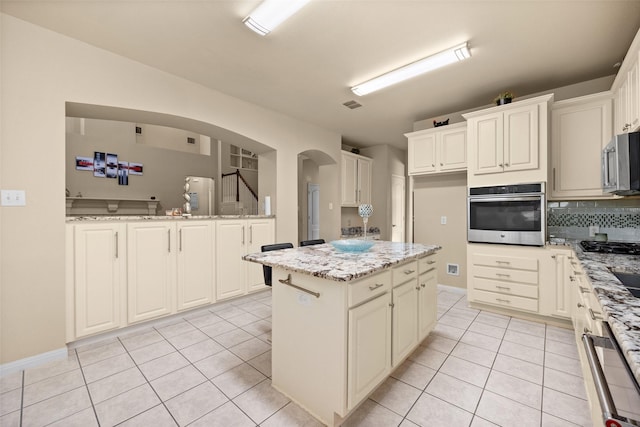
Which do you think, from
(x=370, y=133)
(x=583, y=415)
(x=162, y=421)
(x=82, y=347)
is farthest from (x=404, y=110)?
(x=82, y=347)

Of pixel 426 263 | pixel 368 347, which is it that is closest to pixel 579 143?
pixel 426 263

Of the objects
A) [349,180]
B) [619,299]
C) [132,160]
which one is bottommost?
[619,299]

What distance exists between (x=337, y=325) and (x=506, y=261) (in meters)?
2.55

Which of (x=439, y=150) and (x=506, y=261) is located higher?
(x=439, y=150)

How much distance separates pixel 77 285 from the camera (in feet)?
7.54

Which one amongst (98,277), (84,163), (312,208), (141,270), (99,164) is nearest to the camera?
(98,277)

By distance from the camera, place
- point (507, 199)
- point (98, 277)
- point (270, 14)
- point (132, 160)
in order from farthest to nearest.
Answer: point (132, 160) → point (507, 199) → point (98, 277) → point (270, 14)

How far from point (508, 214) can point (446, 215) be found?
1125 mm

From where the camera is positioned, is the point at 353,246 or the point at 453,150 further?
the point at 453,150

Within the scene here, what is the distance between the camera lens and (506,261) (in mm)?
2977

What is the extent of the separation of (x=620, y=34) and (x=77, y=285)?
5087mm

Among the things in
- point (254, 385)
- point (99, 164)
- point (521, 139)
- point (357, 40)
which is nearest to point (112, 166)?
point (99, 164)

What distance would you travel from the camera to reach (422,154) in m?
3.97

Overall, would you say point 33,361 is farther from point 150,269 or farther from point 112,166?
point 112,166
